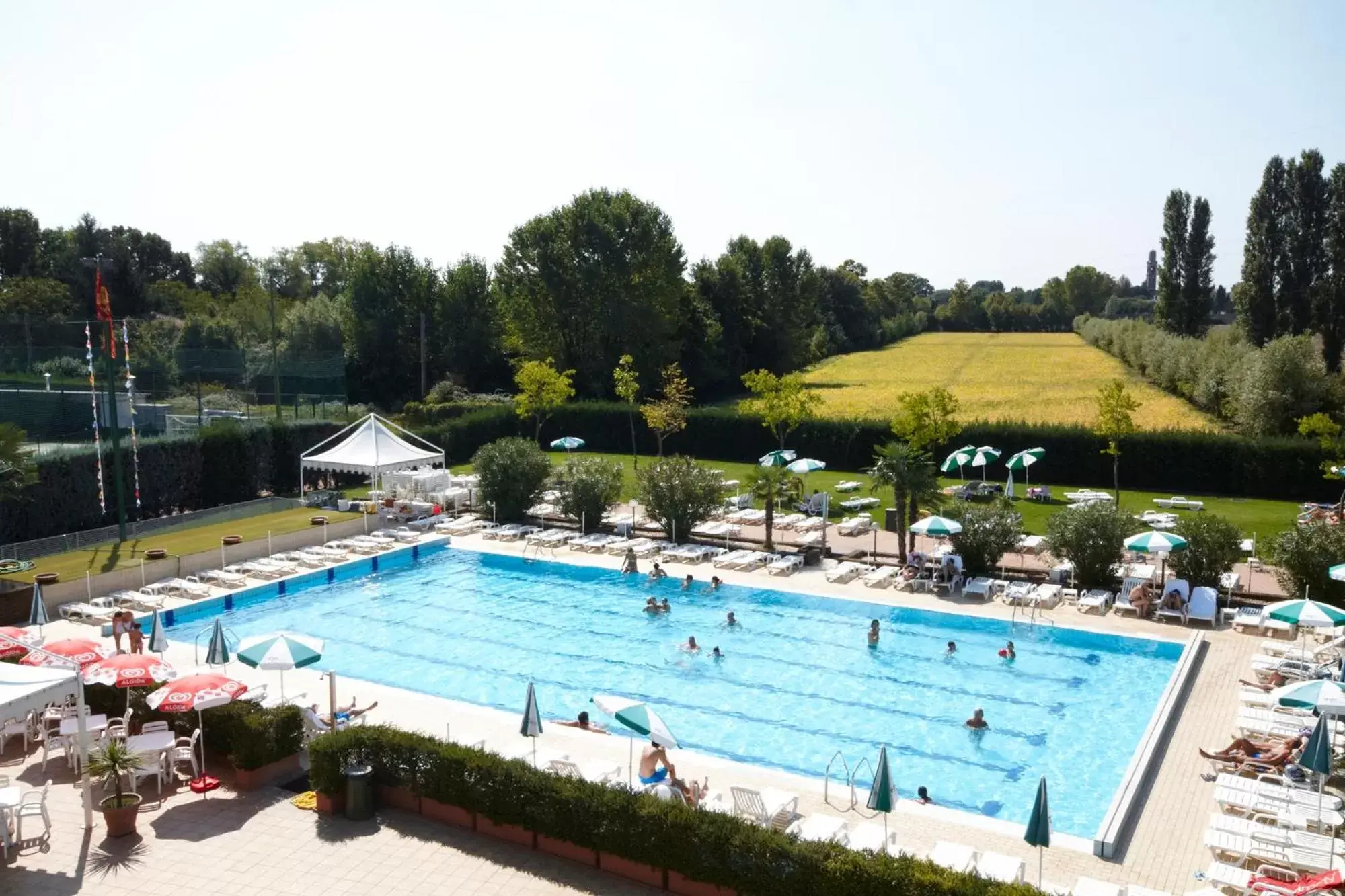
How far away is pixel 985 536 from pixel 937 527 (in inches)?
71.1

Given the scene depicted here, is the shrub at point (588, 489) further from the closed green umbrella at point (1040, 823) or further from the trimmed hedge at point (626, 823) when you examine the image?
the closed green umbrella at point (1040, 823)

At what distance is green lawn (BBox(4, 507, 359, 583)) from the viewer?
23.4m

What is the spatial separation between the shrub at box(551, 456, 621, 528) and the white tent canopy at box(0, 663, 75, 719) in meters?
18.2

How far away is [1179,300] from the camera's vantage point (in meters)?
56.7

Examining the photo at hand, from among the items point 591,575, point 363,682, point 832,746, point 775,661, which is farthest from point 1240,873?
point 591,575

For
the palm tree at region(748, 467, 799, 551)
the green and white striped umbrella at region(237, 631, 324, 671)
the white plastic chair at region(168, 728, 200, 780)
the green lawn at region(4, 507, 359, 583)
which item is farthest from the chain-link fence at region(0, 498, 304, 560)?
the palm tree at region(748, 467, 799, 551)

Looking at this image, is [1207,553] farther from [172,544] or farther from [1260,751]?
[172,544]

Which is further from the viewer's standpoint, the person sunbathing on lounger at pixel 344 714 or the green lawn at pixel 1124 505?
the green lawn at pixel 1124 505

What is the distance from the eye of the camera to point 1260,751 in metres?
14.2

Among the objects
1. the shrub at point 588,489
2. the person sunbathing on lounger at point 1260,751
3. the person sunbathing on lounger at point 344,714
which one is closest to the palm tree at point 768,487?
the shrub at point 588,489

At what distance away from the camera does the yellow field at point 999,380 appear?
165ft

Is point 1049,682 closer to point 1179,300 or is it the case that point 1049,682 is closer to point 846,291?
point 1179,300

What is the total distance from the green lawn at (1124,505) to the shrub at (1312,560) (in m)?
6.25

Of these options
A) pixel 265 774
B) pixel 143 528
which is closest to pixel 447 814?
pixel 265 774
